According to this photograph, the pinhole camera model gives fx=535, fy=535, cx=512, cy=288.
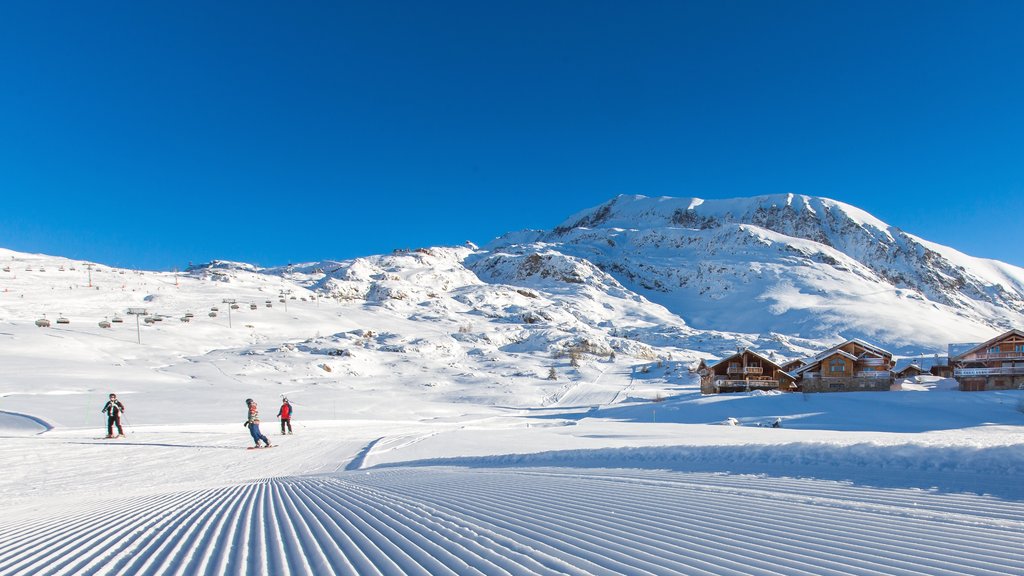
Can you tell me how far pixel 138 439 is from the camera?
47.6 ft

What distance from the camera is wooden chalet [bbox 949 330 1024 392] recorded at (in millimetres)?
34344

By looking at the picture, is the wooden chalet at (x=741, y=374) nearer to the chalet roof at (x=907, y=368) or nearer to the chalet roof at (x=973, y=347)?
the chalet roof at (x=973, y=347)

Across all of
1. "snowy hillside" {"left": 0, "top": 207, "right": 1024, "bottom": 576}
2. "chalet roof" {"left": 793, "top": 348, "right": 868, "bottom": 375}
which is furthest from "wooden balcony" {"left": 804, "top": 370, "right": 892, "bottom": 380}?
"snowy hillside" {"left": 0, "top": 207, "right": 1024, "bottom": 576}

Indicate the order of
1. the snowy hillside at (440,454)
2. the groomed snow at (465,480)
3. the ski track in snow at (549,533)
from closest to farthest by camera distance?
1. the ski track in snow at (549,533)
2. the groomed snow at (465,480)
3. the snowy hillside at (440,454)

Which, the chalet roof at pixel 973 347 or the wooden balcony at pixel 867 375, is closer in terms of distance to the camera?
the chalet roof at pixel 973 347

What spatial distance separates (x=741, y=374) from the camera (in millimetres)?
38688

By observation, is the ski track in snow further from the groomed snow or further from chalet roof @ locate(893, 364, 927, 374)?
chalet roof @ locate(893, 364, 927, 374)

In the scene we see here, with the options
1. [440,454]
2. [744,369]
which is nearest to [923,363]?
[744,369]

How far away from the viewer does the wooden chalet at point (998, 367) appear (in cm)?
3434

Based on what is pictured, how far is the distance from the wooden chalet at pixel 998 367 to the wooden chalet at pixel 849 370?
424 centimetres

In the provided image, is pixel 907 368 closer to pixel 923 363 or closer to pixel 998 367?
pixel 923 363

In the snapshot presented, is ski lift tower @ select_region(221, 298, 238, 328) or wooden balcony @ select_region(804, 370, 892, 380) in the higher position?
ski lift tower @ select_region(221, 298, 238, 328)

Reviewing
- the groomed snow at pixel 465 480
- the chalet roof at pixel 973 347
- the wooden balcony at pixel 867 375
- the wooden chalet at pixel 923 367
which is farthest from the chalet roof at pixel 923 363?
the groomed snow at pixel 465 480

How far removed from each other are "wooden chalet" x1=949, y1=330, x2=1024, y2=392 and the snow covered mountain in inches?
1321
